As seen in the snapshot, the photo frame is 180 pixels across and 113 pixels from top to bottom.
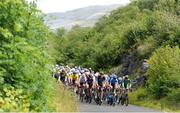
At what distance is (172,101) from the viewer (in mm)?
35000

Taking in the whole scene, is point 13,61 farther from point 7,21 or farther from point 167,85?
point 167,85

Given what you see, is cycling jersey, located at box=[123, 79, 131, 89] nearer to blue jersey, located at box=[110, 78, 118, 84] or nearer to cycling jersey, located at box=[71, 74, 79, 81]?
blue jersey, located at box=[110, 78, 118, 84]

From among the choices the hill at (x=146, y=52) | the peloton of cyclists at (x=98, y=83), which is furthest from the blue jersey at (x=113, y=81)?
the hill at (x=146, y=52)

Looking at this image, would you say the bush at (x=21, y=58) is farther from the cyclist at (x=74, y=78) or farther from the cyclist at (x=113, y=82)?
the cyclist at (x=74, y=78)

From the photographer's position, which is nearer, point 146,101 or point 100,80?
point 100,80

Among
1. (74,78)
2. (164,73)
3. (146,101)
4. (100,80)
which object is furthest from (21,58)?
(146,101)

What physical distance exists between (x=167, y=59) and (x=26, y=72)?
26.8 m

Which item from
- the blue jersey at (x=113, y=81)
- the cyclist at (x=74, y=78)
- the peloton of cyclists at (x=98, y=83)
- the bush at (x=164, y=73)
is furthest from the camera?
the bush at (x=164, y=73)

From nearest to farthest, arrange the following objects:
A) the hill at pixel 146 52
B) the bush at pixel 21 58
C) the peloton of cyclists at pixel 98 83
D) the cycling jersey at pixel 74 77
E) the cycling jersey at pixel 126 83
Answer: the bush at pixel 21 58, the peloton of cyclists at pixel 98 83, the cycling jersey at pixel 126 83, the cycling jersey at pixel 74 77, the hill at pixel 146 52

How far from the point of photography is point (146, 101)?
126 feet

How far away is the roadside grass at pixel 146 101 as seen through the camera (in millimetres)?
34366

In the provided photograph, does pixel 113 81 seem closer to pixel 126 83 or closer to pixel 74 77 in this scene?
pixel 126 83

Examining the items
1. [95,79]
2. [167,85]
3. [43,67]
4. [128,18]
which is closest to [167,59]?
[167,85]

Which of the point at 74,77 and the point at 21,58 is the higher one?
the point at 21,58
